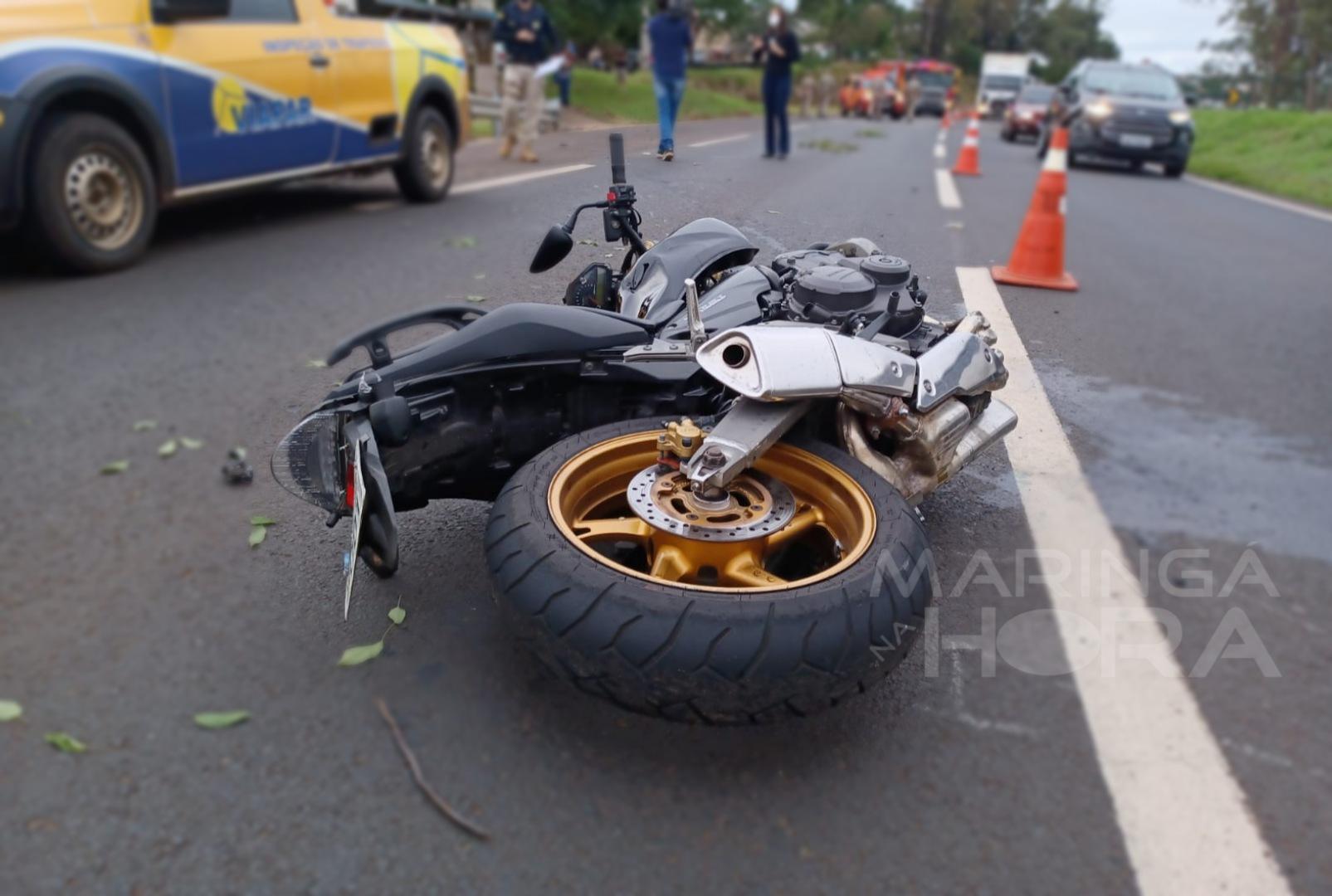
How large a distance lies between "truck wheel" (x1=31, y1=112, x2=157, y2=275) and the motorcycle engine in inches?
180

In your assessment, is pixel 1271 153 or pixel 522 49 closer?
pixel 522 49

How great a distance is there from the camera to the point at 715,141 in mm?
2582

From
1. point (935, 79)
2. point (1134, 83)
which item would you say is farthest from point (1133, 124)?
point (935, 79)

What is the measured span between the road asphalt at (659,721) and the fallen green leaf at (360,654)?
0.08 feet

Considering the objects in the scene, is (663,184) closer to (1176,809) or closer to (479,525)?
(479,525)

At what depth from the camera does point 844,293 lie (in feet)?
7.48

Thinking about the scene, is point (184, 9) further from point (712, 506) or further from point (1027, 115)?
point (1027, 115)

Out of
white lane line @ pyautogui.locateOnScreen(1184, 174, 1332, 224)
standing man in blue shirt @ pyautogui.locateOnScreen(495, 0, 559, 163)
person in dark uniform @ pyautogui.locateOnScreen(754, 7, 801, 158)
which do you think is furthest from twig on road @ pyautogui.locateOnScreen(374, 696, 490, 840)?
white lane line @ pyautogui.locateOnScreen(1184, 174, 1332, 224)

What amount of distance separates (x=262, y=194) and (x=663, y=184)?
711 cm

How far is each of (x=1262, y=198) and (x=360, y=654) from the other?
13396 mm

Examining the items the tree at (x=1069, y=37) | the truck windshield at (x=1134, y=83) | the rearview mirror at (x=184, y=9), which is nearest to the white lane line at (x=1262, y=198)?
the truck windshield at (x=1134, y=83)

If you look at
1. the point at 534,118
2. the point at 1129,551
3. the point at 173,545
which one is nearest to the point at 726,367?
the point at 1129,551

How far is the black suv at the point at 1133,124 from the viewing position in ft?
46.5

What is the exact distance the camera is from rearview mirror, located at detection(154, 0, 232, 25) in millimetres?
5586
